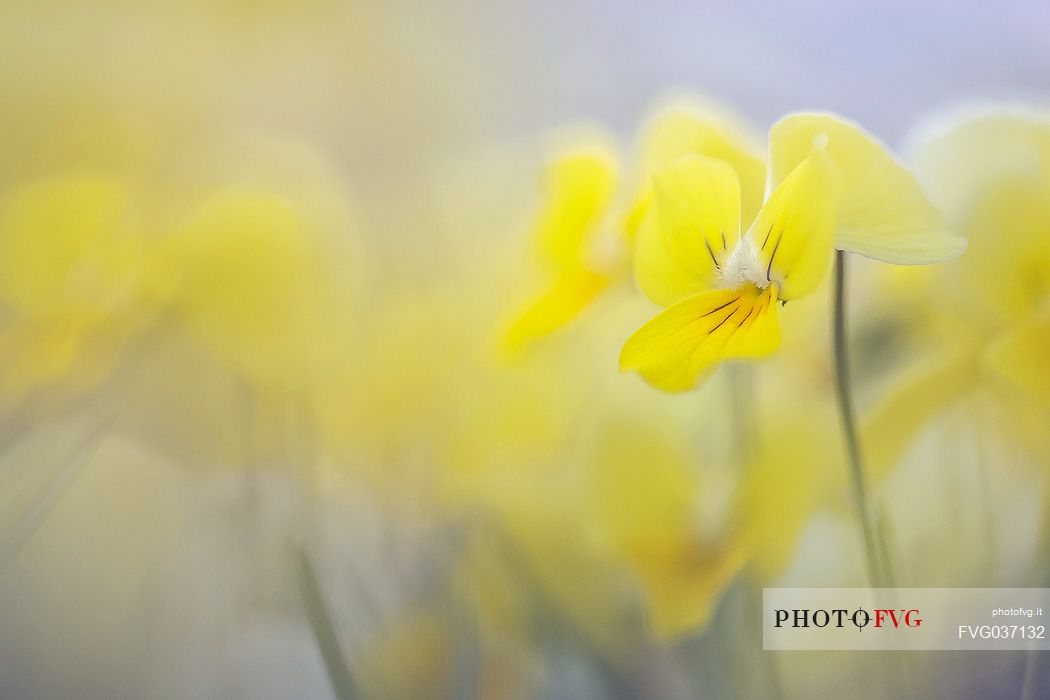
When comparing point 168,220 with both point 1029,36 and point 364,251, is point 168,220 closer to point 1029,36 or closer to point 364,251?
point 364,251

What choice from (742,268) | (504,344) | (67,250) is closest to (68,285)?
(67,250)

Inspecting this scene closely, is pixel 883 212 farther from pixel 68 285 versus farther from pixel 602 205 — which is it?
pixel 68 285

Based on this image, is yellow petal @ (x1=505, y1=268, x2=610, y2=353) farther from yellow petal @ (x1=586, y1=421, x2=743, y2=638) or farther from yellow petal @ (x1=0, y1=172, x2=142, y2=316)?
yellow petal @ (x1=0, y1=172, x2=142, y2=316)

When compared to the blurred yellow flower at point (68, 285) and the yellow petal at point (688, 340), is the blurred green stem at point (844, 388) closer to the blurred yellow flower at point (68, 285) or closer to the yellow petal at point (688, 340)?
the yellow petal at point (688, 340)

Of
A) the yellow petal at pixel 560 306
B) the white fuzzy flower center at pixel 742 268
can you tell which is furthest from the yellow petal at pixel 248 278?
the white fuzzy flower center at pixel 742 268

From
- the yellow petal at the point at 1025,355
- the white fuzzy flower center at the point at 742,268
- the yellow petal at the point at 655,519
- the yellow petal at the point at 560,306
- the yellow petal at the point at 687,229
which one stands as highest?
the yellow petal at the point at 687,229

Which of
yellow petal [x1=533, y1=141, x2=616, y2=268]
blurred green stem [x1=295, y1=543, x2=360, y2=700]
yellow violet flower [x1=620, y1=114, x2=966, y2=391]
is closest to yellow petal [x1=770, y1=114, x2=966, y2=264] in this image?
yellow violet flower [x1=620, y1=114, x2=966, y2=391]

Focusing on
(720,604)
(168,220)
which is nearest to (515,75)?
(168,220)
